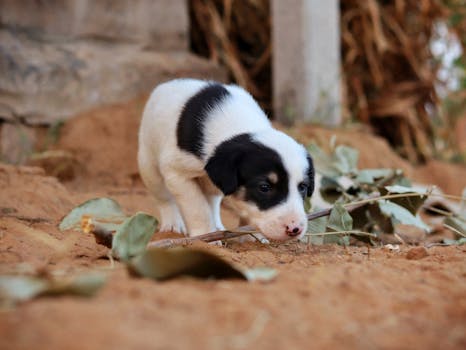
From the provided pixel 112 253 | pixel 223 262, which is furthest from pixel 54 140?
pixel 223 262

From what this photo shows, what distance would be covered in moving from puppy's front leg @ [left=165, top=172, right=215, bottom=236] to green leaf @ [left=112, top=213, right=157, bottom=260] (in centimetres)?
108

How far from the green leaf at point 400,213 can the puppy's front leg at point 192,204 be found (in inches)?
46.2

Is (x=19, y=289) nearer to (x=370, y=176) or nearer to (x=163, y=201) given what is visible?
(x=163, y=201)

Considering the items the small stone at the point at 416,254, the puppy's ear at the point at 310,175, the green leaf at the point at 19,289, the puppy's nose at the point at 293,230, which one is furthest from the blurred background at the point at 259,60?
the green leaf at the point at 19,289

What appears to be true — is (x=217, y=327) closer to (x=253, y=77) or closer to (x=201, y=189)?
(x=201, y=189)

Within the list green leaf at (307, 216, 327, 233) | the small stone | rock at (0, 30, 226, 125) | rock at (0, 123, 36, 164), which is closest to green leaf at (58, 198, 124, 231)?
green leaf at (307, 216, 327, 233)

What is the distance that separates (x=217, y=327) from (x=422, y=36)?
818 cm

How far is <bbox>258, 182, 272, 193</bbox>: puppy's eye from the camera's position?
384 cm

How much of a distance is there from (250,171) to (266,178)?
10 centimetres

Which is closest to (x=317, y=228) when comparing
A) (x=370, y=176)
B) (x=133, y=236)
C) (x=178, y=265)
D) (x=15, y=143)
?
(x=370, y=176)

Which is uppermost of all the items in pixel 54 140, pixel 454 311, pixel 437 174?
pixel 454 311

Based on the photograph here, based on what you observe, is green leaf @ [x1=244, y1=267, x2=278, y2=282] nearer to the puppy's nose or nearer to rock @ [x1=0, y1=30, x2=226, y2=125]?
the puppy's nose

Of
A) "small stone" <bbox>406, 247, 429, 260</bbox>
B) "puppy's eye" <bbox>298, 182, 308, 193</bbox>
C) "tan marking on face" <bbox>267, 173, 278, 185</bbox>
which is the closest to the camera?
"small stone" <bbox>406, 247, 429, 260</bbox>

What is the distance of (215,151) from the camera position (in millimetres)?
4000
